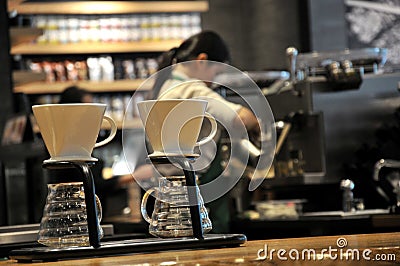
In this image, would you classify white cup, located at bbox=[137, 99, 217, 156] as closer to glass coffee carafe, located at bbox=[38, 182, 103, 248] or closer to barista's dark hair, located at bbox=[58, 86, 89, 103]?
glass coffee carafe, located at bbox=[38, 182, 103, 248]

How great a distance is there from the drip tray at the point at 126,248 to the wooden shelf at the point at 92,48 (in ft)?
20.0

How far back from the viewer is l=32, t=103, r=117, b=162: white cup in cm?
144

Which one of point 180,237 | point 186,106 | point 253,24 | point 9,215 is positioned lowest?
point 9,215

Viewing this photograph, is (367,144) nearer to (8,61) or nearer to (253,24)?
(8,61)

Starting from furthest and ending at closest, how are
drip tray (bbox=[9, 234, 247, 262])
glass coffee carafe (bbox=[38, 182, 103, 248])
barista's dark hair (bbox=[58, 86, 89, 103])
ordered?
barista's dark hair (bbox=[58, 86, 89, 103])
glass coffee carafe (bbox=[38, 182, 103, 248])
drip tray (bbox=[9, 234, 247, 262])

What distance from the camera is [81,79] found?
755cm

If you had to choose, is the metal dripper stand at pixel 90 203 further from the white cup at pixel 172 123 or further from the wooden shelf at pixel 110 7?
the wooden shelf at pixel 110 7

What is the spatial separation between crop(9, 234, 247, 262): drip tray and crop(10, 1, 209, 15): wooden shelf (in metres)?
6.14

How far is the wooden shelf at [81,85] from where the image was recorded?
7.38 m

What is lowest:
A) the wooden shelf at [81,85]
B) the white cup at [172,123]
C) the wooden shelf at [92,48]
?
the white cup at [172,123]

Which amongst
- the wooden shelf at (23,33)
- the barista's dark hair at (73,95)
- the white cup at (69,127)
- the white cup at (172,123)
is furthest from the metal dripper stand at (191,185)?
the wooden shelf at (23,33)

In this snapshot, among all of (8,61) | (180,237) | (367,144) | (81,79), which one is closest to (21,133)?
(8,61)

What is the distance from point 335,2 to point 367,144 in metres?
2.60

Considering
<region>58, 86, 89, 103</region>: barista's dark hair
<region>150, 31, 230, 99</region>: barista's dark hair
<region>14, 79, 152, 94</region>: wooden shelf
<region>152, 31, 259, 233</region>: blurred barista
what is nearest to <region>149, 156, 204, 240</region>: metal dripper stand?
<region>152, 31, 259, 233</region>: blurred barista
